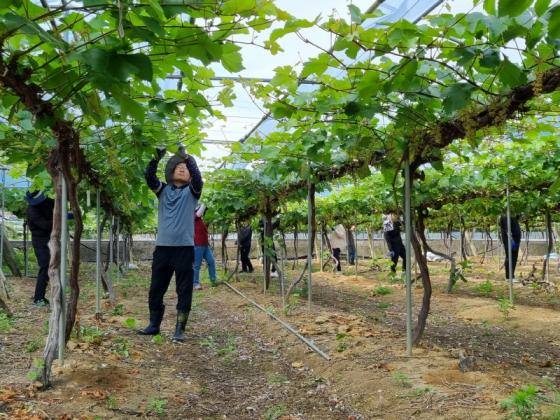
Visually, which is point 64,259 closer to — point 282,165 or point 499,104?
point 282,165

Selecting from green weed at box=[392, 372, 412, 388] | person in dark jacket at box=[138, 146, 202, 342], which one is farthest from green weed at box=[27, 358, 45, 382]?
green weed at box=[392, 372, 412, 388]

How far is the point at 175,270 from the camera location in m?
4.49

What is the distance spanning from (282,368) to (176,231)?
4.78 ft

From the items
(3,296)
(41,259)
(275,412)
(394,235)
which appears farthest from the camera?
(394,235)

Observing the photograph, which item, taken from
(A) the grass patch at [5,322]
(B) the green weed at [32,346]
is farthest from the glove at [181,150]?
(A) the grass patch at [5,322]

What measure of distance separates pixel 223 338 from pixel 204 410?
211 centimetres

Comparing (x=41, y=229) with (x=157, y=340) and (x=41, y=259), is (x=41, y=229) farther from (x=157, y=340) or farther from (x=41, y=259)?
(x=157, y=340)

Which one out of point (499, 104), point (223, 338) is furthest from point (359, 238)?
point (499, 104)

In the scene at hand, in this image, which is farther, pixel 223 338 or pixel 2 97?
pixel 223 338

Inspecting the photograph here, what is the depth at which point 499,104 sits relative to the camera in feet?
9.61

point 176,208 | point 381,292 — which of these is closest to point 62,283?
point 176,208

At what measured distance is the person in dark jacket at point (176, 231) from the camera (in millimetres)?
4418

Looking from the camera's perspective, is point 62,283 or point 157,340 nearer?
point 62,283

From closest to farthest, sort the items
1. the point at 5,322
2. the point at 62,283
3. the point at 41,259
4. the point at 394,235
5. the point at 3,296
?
the point at 62,283 < the point at 5,322 < the point at 3,296 < the point at 41,259 < the point at 394,235
